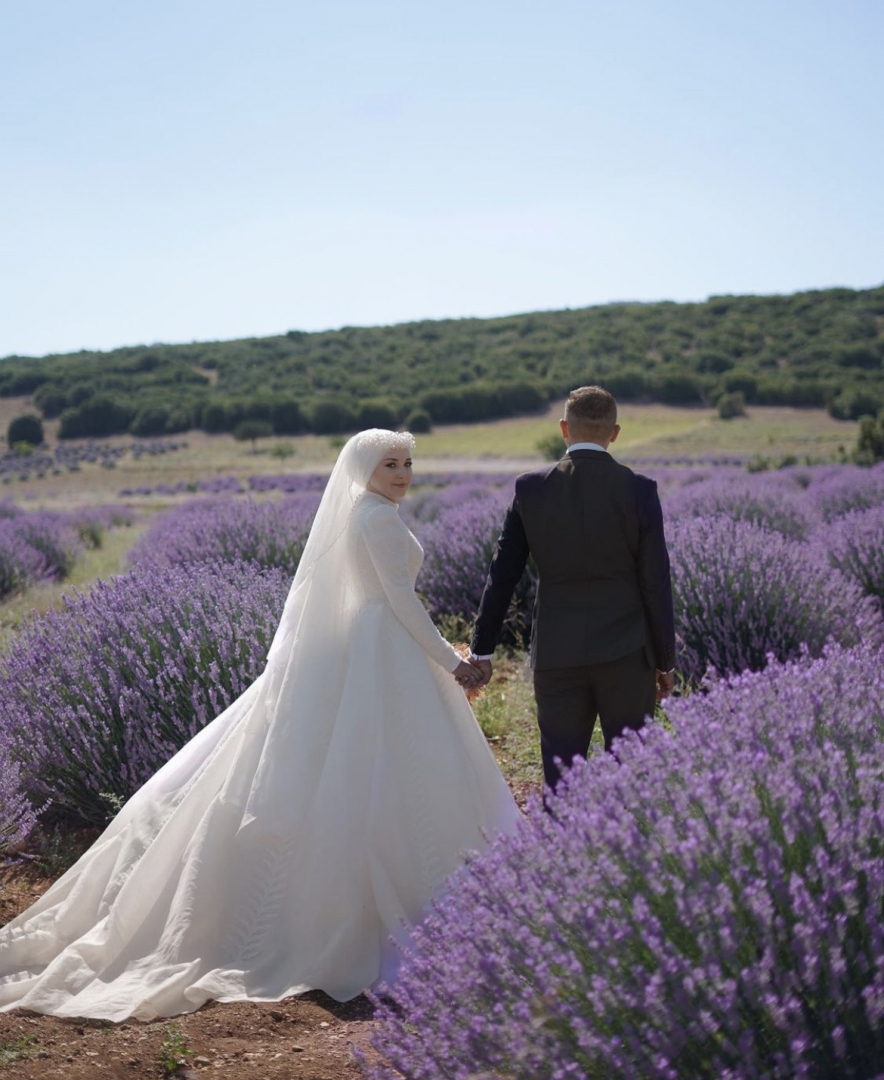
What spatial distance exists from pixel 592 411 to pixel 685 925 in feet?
6.53

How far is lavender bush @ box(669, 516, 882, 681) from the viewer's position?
633cm

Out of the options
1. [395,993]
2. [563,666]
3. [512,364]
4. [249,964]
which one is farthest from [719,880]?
[512,364]

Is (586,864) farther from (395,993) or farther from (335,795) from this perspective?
(335,795)

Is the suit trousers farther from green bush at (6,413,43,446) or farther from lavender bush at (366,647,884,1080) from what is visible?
green bush at (6,413,43,446)

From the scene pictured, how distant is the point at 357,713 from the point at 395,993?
1393 millimetres

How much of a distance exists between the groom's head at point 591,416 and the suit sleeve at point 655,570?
23 centimetres

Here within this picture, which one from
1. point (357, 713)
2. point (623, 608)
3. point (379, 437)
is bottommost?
point (357, 713)

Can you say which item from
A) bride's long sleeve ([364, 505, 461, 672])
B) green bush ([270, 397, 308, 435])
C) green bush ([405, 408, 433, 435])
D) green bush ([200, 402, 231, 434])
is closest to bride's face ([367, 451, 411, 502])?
bride's long sleeve ([364, 505, 461, 672])

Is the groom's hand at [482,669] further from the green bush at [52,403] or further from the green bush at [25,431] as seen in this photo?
the green bush at [52,403]

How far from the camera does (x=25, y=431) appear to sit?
6191cm

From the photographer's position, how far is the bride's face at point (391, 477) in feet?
13.8

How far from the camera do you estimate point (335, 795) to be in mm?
3838

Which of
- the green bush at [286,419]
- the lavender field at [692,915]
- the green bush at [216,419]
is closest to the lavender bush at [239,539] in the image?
the lavender field at [692,915]

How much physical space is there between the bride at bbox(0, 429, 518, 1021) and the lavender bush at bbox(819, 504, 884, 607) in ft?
15.5
